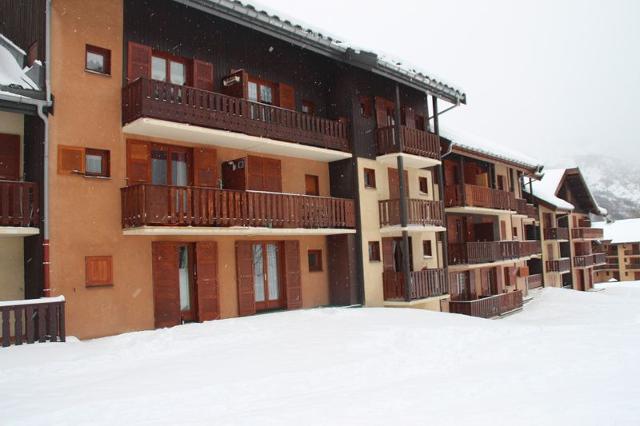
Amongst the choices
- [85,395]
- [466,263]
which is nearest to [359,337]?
[85,395]

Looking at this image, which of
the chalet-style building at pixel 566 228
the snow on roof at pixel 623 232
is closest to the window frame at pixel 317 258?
the chalet-style building at pixel 566 228

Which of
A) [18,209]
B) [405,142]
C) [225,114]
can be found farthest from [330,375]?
[405,142]

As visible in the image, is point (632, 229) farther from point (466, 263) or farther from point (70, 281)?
point (70, 281)

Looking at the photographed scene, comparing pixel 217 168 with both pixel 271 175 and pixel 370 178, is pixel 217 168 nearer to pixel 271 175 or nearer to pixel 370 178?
pixel 271 175

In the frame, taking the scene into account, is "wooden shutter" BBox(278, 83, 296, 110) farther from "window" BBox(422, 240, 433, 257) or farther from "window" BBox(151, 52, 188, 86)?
"window" BBox(422, 240, 433, 257)

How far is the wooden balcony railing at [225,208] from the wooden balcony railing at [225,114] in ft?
6.23

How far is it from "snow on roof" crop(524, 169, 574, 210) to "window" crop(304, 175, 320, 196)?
2550 cm

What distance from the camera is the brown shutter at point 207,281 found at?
15312mm

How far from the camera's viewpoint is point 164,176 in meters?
15.2

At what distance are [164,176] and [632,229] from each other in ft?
237

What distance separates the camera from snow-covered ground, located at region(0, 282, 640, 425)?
7.06 metres

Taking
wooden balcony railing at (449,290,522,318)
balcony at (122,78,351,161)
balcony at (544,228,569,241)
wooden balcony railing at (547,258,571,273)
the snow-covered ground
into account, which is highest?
balcony at (122,78,351,161)

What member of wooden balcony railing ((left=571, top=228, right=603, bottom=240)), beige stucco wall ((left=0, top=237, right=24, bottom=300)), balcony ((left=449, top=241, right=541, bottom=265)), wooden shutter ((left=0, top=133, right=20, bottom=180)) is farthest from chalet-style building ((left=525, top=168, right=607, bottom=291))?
beige stucco wall ((left=0, top=237, right=24, bottom=300))

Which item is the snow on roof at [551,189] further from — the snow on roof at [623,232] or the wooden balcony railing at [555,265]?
the snow on roof at [623,232]
